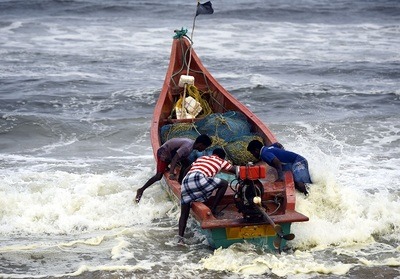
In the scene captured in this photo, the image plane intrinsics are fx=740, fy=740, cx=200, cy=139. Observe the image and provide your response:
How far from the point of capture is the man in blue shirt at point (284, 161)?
9.83 meters

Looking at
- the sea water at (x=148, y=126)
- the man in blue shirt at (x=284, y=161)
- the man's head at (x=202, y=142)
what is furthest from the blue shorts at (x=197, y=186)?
the man in blue shirt at (x=284, y=161)

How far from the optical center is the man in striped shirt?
8.95 metres

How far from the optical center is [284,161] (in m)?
9.92

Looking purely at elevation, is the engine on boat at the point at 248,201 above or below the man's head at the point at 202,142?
below

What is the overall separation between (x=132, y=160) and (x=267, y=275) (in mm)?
5887

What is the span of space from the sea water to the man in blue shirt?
0.32 metres

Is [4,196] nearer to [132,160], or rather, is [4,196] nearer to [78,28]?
[132,160]

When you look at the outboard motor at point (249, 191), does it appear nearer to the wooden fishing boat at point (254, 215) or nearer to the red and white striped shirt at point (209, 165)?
the wooden fishing boat at point (254, 215)

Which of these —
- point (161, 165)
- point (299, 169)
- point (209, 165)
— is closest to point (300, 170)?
point (299, 169)

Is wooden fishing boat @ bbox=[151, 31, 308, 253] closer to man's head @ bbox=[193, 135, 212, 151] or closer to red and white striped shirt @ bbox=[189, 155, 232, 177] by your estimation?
red and white striped shirt @ bbox=[189, 155, 232, 177]

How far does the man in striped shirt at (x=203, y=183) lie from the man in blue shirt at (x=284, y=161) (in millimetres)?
820

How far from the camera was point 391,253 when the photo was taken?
9219mm

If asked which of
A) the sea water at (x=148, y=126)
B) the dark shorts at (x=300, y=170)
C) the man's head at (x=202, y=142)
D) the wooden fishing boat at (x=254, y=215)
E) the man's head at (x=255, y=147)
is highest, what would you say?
the man's head at (x=202, y=142)

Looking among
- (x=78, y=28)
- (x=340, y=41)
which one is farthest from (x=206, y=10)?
(x=78, y=28)
